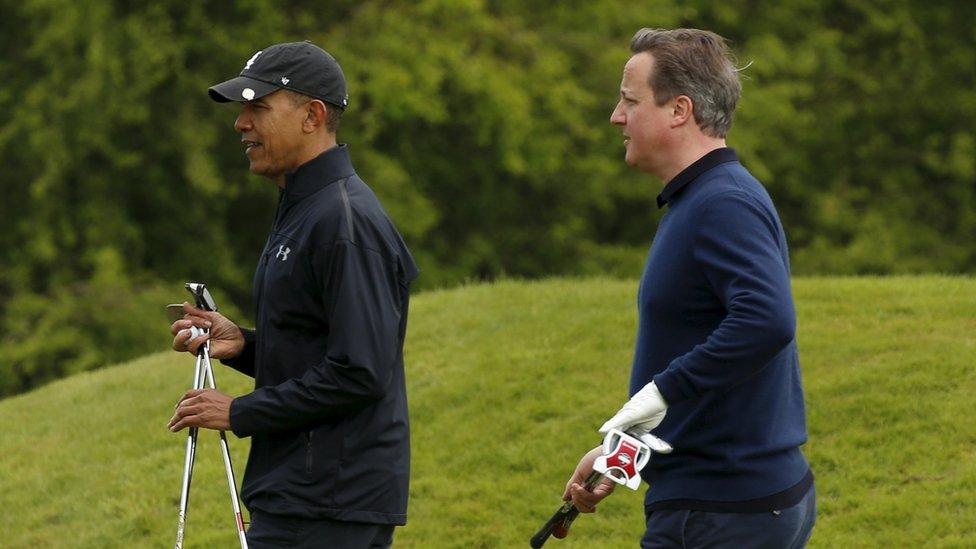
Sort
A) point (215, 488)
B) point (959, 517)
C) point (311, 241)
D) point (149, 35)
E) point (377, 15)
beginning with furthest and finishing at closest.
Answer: point (377, 15), point (149, 35), point (215, 488), point (959, 517), point (311, 241)

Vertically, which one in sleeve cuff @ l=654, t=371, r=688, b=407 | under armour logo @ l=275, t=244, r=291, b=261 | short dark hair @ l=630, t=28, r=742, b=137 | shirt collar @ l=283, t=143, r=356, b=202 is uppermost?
short dark hair @ l=630, t=28, r=742, b=137

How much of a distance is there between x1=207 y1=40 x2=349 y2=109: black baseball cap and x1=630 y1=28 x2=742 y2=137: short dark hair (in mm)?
898

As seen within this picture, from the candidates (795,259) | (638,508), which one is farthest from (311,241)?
(795,259)

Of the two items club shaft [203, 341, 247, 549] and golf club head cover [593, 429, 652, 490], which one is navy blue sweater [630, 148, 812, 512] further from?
club shaft [203, 341, 247, 549]

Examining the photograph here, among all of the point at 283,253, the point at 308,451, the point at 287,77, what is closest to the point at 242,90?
the point at 287,77

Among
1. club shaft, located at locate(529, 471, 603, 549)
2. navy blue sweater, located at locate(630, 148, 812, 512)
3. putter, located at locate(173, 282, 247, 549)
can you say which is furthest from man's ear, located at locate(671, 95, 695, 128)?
putter, located at locate(173, 282, 247, 549)

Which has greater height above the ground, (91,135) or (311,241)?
(311,241)

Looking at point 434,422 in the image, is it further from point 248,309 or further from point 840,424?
point 248,309

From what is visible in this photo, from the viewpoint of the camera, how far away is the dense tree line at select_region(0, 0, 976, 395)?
18125 millimetres

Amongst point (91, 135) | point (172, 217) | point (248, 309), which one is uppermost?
point (91, 135)

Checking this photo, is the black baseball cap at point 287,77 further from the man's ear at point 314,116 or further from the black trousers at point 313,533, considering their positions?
the black trousers at point 313,533

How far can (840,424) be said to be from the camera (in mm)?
7488

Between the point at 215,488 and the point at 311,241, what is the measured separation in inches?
178

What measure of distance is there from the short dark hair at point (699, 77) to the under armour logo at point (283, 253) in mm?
1028
